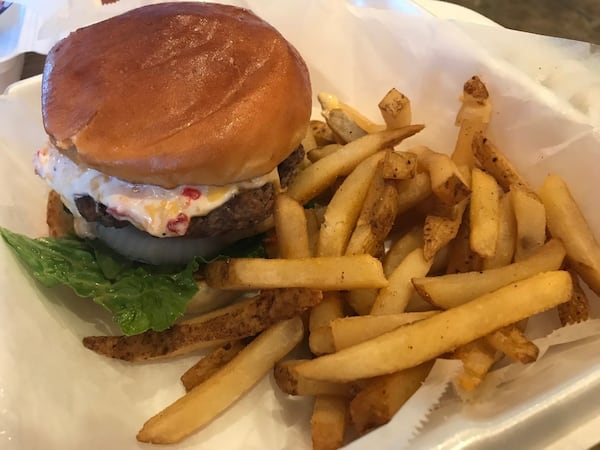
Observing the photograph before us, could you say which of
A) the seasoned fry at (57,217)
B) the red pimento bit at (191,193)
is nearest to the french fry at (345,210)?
the red pimento bit at (191,193)

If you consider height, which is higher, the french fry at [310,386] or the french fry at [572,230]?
the french fry at [572,230]

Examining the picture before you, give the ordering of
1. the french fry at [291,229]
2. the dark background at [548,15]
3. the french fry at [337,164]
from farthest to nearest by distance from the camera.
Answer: the dark background at [548,15]
the french fry at [337,164]
the french fry at [291,229]

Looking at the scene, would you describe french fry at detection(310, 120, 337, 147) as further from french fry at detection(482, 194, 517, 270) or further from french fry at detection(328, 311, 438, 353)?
french fry at detection(328, 311, 438, 353)

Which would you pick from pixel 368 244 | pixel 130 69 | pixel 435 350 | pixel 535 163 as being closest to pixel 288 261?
pixel 368 244

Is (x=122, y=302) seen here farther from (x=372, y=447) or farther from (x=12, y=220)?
(x=372, y=447)

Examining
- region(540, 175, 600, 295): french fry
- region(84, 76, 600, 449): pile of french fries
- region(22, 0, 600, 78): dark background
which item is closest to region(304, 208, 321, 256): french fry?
region(84, 76, 600, 449): pile of french fries

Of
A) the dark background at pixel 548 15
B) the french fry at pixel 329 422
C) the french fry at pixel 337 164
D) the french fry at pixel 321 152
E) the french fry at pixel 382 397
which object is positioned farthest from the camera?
the dark background at pixel 548 15

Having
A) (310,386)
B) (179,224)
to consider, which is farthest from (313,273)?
(179,224)

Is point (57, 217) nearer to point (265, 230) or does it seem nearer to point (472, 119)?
point (265, 230)

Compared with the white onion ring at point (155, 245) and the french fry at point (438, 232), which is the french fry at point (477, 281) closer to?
the french fry at point (438, 232)
